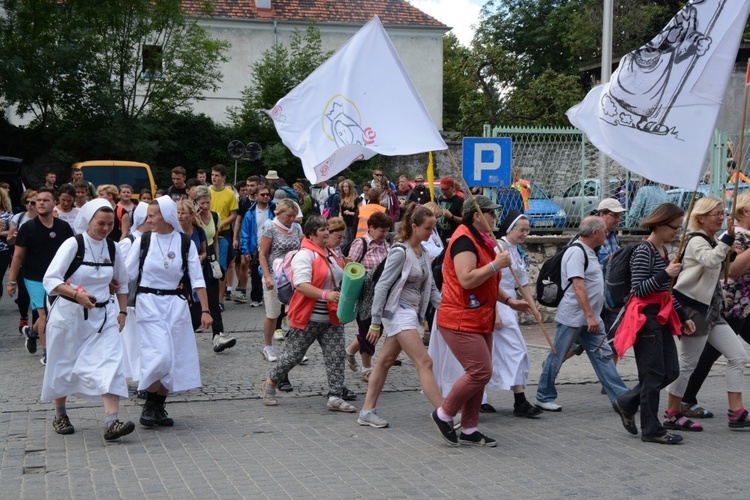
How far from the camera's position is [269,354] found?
418 inches

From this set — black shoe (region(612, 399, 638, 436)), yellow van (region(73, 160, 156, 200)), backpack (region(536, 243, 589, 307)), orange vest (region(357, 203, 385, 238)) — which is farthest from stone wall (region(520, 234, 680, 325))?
yellow van (region(73, 160, 156, 200))

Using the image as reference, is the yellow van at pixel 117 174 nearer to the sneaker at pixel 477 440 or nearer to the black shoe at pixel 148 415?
the black shoe at pixel 148 415

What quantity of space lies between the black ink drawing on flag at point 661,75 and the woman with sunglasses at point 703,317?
2.91ft

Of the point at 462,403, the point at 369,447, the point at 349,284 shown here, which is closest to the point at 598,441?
the point at 462,403

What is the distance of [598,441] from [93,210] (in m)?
4.24

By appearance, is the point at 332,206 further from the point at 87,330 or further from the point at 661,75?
the point at 661,75

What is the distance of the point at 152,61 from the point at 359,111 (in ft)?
90.3

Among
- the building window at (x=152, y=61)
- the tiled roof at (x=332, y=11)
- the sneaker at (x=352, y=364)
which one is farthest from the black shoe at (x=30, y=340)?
the tiled roof at (x=332, y=11)

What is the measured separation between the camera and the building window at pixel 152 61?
33.6 metres

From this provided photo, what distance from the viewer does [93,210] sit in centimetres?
744

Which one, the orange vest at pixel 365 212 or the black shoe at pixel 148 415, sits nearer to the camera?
the black shoe at pixel 148 415

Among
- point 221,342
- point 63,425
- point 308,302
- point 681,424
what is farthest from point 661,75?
point 221,342

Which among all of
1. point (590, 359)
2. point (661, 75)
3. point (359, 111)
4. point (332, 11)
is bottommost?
point (590, 359)

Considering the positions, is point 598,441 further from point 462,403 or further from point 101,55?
point 101,55
